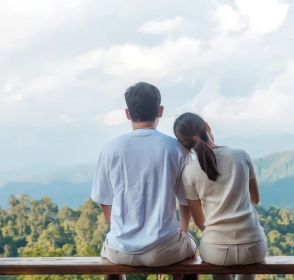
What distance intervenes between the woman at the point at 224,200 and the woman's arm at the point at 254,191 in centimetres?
6

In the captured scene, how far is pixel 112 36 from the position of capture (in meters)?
3.03

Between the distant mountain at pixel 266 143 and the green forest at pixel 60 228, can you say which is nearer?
the green forest at pixel 60 228

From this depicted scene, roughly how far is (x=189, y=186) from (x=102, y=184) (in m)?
0.32

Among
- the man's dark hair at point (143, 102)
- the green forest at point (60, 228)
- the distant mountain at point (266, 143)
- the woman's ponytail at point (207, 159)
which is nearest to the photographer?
the woman's ponytail at point (207, 159)

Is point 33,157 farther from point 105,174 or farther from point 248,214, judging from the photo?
point 248,214

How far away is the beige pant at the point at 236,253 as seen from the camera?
162 cm

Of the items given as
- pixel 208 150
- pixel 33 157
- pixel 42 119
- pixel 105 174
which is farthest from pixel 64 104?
pixel 208 150

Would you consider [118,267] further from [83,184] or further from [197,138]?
[83,184]

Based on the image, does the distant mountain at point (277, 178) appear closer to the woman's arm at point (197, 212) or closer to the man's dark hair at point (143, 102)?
the woman's arm at point (197, 212)

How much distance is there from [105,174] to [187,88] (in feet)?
4.35

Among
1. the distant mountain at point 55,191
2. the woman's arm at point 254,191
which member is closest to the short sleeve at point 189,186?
the woman's arm at point 254,191

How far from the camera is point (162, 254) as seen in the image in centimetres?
165

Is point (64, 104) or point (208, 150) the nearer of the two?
point (208, 150)

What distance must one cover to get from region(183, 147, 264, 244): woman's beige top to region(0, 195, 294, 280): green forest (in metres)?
0.95
